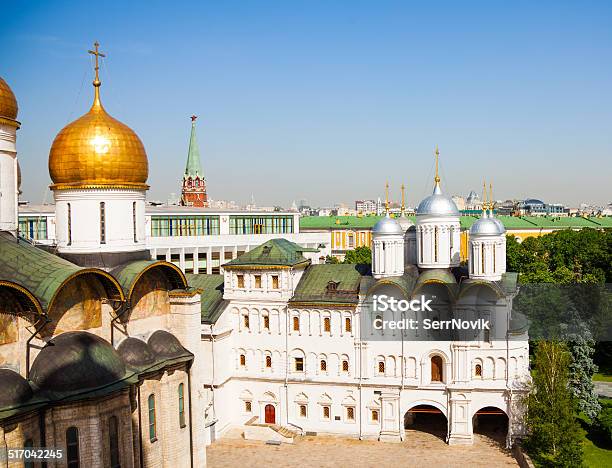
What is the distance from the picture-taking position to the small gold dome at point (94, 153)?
23.7 metres

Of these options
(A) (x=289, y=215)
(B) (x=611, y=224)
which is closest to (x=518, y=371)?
(A) (x=289, y=215)

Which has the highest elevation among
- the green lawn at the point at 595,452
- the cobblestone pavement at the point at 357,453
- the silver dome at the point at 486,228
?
the silver dome at the point at 486,228

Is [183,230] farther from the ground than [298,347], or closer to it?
farther from the ground

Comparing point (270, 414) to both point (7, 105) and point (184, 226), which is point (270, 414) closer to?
point (7, 105)

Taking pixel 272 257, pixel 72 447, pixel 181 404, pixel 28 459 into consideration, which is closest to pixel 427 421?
pixel 272 257

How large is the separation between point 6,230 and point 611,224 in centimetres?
9430

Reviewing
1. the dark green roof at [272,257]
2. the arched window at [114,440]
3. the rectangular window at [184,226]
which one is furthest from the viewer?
the rectangular window at [184,226]

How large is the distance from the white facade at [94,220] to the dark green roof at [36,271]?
11.2 ft

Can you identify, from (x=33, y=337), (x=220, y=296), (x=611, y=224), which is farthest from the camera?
(x=611, y=224)

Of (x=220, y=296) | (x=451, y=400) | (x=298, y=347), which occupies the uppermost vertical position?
(x=220, y=296)

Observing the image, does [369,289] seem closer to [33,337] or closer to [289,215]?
[33,337]

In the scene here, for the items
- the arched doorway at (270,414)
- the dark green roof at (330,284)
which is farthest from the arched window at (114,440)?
the dark green roof at (330,284)

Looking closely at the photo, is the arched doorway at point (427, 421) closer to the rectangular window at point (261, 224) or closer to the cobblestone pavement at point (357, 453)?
the cobblestone pavement at point (357, 453)

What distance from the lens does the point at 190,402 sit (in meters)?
23.6
